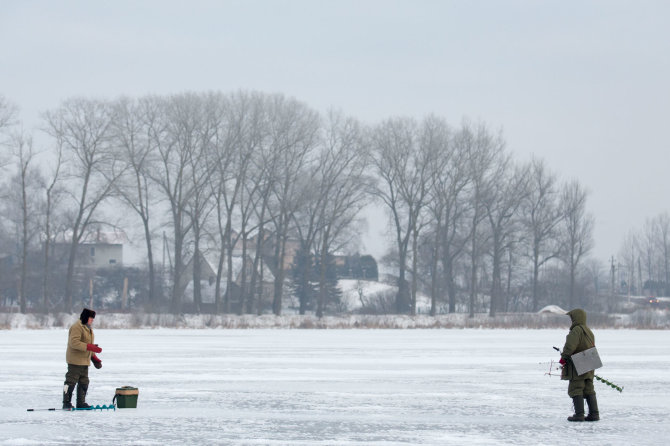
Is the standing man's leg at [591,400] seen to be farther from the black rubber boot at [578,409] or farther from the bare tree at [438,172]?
the bare tree at [438,172]

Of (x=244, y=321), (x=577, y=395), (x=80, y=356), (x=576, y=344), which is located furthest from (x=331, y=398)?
(x=244, y=321)

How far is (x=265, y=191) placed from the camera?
59.4 m

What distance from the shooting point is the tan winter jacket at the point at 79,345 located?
13031 millimetres

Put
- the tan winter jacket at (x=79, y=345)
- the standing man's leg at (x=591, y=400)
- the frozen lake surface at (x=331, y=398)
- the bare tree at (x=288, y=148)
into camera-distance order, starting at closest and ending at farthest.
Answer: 1. the frozen lake surface at (x=331, y=398)
2. the standing man's leg at (x=591, y=400)
3. the tan winter jacket at (x=79, y=345)
4. the bare tree at (x=288, y=148)

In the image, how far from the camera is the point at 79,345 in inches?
512

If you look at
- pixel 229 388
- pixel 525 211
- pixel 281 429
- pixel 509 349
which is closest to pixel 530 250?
pixel 525 211

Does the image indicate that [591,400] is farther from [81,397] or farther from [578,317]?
[81,397]

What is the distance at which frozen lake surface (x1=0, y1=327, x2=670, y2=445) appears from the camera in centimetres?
1130

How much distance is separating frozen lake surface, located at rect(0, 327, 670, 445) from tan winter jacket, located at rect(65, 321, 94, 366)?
715 millimetres

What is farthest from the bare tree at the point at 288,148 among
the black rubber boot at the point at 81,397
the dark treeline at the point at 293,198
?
the black rubber boot at the point at 81,397

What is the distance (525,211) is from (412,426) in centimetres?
5947

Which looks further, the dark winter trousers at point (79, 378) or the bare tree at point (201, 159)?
the bare tree at point (201, 159)

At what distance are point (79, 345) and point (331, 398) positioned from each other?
13.5 ft

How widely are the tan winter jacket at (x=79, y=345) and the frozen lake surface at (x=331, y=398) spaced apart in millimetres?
715
